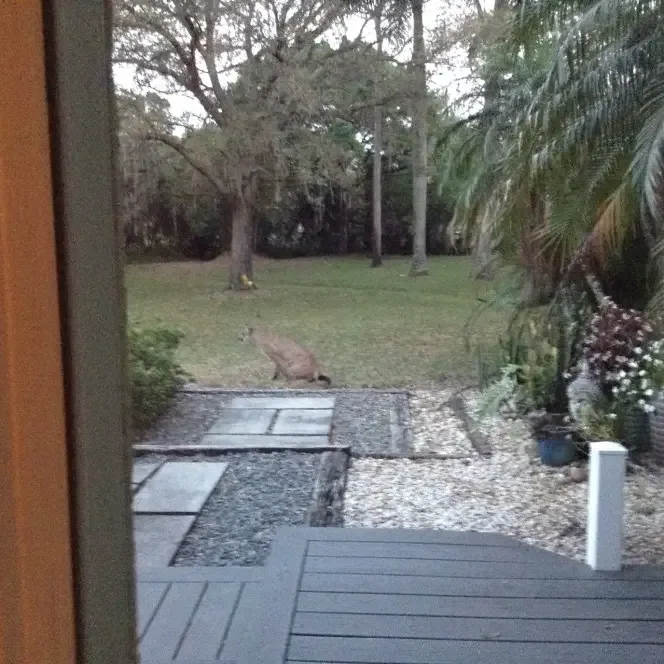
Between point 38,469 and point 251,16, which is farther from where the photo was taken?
point 251,16

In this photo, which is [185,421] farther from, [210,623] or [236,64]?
[236,64]

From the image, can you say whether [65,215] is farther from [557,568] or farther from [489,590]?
[557,568]

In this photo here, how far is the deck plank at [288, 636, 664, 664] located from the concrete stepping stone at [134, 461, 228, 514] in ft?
3.86

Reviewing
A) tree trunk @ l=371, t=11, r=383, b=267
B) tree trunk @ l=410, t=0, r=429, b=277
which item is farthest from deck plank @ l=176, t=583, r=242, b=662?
tree trunk @ l=371, t=11, r=383, b=267

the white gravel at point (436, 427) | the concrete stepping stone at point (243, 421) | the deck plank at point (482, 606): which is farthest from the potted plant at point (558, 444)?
the concrete stepping stone at point (243, 421)

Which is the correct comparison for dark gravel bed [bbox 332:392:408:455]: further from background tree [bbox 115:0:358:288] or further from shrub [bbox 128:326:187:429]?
background tree [bbox 115:0:358:288]

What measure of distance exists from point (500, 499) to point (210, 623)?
1.44 m

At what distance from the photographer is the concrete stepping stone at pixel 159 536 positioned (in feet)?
7.87

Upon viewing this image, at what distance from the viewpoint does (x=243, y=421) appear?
14.3ft

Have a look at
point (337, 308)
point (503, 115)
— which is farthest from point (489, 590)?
point (337, 308)

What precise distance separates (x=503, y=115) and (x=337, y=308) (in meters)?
3.43

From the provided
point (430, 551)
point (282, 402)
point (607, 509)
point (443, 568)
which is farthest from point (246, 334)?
point (607, 509)

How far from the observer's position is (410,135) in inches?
289

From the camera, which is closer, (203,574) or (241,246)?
(203,574)
